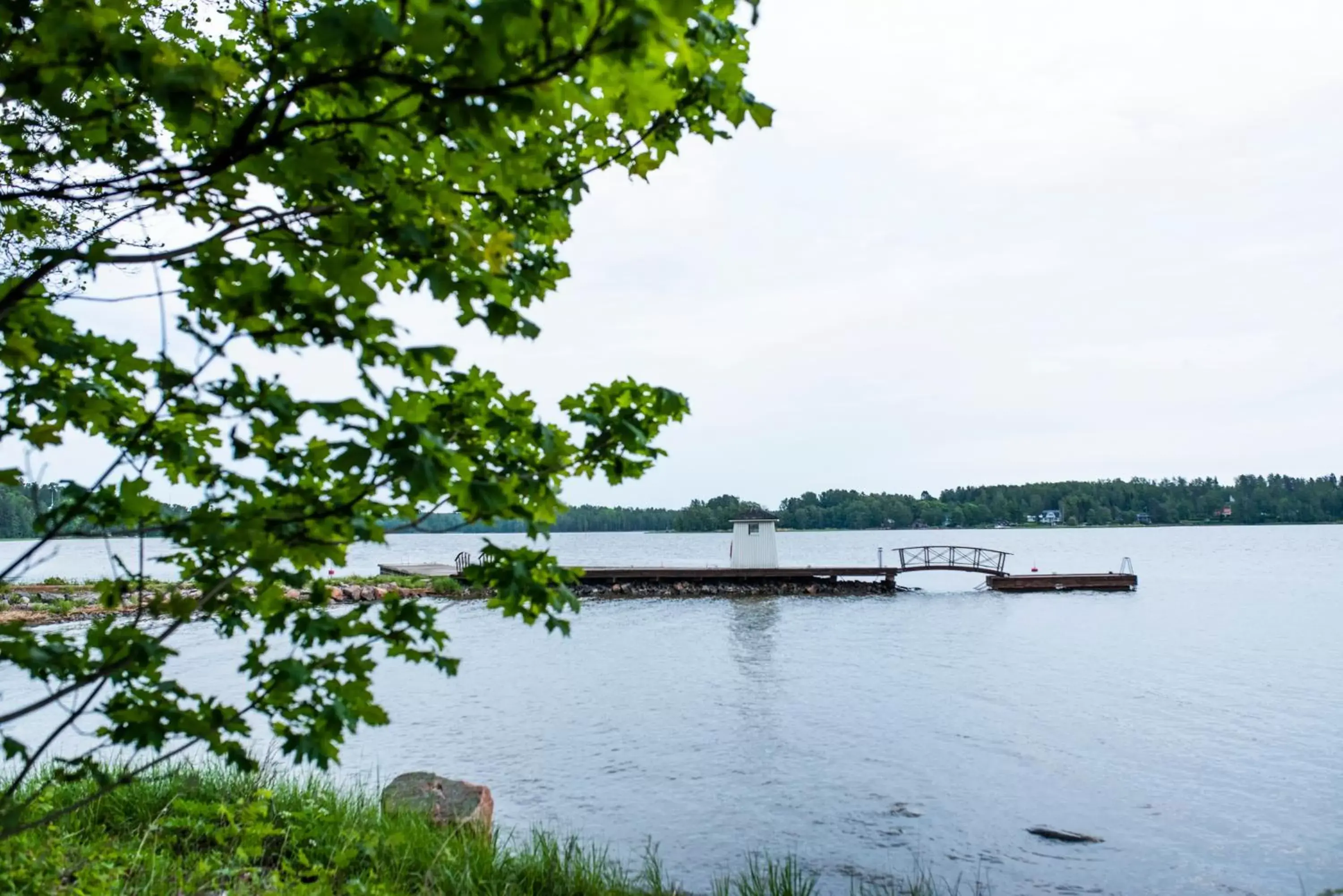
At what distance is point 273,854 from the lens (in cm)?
612

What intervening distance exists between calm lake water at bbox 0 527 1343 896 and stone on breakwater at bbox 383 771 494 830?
79.4 inches

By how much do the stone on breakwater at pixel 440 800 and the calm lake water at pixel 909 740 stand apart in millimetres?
2017

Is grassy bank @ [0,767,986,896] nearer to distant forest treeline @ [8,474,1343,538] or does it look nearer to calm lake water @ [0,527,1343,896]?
calm lake water @ [0,527,1343,896]

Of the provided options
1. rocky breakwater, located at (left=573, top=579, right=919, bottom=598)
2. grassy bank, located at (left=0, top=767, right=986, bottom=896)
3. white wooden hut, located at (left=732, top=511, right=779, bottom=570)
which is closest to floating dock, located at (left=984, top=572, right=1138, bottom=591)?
rocky breakwater, located at (left=573, top=579, right=919, bottom=598)

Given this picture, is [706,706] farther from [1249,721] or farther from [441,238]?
[441,238]

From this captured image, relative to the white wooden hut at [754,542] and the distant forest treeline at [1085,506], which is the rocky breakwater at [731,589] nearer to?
the white wooden hut at [754,542]

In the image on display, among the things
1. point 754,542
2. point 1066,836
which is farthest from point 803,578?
point 1066,836

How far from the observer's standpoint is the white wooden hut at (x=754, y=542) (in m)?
43.9

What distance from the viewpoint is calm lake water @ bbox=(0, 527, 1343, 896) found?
997cm

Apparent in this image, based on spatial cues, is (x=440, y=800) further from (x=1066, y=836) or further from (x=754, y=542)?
(x=754, y=542)

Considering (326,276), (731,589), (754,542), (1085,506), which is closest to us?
(326,276)

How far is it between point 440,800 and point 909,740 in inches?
358

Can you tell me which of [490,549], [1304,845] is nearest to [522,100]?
[490,549]

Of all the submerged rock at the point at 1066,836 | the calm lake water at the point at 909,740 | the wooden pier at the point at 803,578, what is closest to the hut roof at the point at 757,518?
the wooden pier at the point at 803,578
